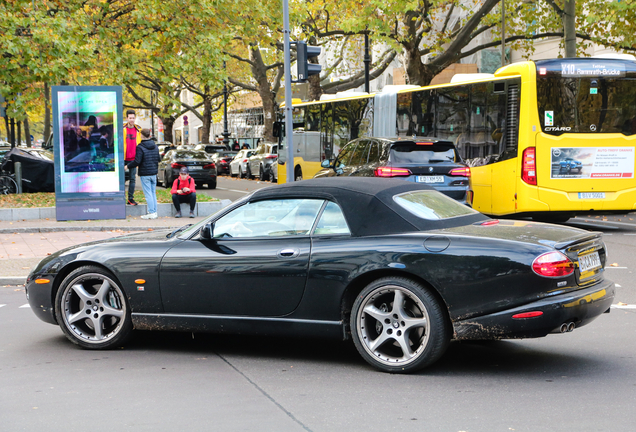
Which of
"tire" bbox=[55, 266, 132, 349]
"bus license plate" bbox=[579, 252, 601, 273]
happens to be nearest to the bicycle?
"tire" bbox=[55, 266, 132, 349]

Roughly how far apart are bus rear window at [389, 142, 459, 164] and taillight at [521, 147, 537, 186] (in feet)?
4.31

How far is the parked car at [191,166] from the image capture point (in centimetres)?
2830

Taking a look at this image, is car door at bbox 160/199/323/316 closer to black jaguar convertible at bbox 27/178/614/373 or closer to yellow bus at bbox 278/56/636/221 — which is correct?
black jaguar convertible at bbox 27/178/614/373

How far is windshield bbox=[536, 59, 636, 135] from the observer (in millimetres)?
14359

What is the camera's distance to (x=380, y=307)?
5457 mm

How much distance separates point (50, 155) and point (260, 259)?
19163 millimetres

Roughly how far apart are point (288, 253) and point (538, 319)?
1.76 metres

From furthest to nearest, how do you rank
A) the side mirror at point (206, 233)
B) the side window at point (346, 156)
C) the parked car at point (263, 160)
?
the parked car at point (263, 160) < the side window at point (346, 156) < the side mirror at point (206, 233)

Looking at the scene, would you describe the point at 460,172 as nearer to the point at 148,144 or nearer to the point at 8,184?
the point at 148,144

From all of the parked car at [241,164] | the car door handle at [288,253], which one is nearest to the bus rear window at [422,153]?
the car door handle at [288,253]

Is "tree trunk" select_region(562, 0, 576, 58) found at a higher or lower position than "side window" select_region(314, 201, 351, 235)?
higher

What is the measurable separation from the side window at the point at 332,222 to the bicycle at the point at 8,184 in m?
17.5

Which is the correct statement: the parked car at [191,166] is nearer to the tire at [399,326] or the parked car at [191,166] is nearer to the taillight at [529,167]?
the taillight at [529,167]

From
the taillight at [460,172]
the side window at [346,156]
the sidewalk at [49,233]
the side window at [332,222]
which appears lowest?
the sidewalk at [49,233]
